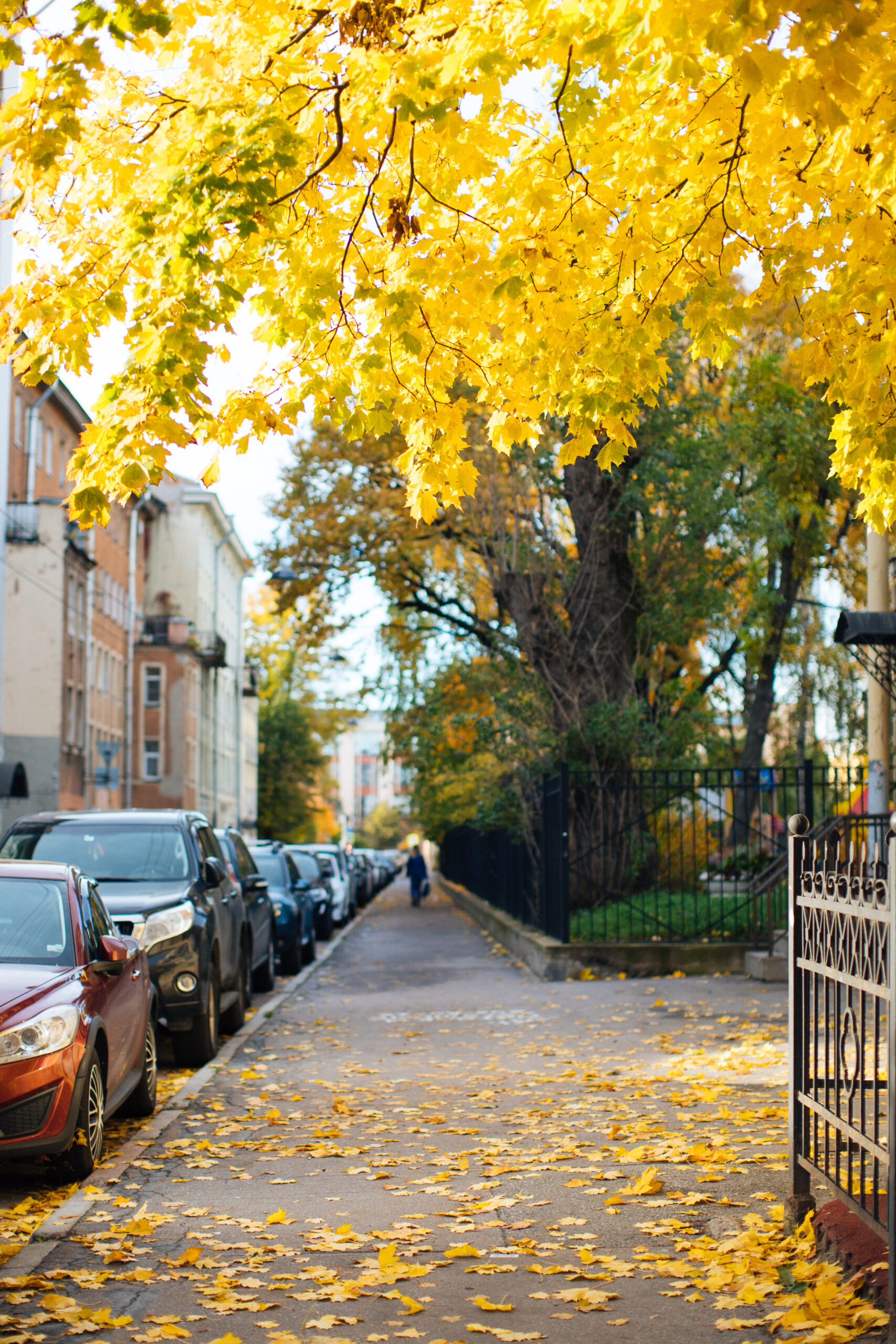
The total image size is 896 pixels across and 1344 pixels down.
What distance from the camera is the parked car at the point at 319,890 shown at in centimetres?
2652

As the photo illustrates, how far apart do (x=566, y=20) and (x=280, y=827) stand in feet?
232

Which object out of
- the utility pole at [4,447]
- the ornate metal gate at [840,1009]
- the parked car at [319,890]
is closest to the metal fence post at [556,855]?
the parked car at [319,890]

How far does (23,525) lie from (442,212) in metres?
39.2

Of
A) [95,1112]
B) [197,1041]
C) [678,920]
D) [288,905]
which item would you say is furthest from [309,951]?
[95,1112]

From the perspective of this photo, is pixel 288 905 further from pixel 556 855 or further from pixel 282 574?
pixel 282 574

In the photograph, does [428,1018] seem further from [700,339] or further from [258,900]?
[700,339]

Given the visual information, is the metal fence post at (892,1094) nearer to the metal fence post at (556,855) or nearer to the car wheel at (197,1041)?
the car wheel at (197,1041)

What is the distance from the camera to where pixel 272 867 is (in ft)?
70.7

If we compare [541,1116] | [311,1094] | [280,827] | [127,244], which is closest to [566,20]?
[127,244]

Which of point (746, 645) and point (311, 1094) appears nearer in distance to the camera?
point (311, 1094)

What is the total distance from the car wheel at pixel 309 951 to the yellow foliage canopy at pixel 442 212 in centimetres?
1516

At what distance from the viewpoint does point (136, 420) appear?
6.81 metres

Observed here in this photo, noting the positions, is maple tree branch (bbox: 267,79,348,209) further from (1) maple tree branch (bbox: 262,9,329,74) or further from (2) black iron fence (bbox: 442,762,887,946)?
(2) black iron fence (bbox: 442,762,887,946)

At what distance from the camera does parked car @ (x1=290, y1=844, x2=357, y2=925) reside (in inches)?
1221
